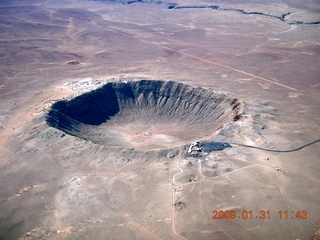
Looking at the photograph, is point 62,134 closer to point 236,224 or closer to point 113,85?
point 113,85

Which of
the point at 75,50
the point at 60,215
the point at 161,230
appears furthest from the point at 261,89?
the point at 75,50
